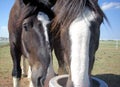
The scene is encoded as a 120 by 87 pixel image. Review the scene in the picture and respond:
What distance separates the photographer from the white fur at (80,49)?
2629 mm

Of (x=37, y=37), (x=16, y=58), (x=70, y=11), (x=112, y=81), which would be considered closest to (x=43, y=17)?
(x=37, y=37)

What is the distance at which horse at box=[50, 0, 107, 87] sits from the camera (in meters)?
2.67

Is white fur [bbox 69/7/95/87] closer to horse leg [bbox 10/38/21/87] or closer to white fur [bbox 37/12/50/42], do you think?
white fur [bbox 37/12/50/42]

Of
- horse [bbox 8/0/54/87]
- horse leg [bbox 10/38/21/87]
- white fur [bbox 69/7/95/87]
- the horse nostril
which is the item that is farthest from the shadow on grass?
white fur [bbox 69/7/95/87]

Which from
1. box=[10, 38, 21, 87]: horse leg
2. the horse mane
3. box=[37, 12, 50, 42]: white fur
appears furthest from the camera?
box=[10, 38, 21, 87]: horse leg

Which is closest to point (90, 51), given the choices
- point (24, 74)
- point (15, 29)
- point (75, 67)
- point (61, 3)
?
point (75, 67)

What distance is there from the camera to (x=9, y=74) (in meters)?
7.89

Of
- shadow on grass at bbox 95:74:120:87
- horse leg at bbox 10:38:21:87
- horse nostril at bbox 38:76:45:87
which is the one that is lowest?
shadow on grass at bbox 95:74:120:87

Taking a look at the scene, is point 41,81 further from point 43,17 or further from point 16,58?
point 16,58

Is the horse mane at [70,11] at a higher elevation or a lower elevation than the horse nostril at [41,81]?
higher

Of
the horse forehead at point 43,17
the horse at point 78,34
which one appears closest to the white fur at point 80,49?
the horse at point 78,34

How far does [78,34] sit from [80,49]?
0.21 meters

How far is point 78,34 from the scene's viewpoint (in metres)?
2.86

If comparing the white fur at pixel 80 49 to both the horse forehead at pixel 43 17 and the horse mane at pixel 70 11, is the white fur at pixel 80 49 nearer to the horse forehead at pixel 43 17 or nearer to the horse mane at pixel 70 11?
the horse mane at pixel 70 11
